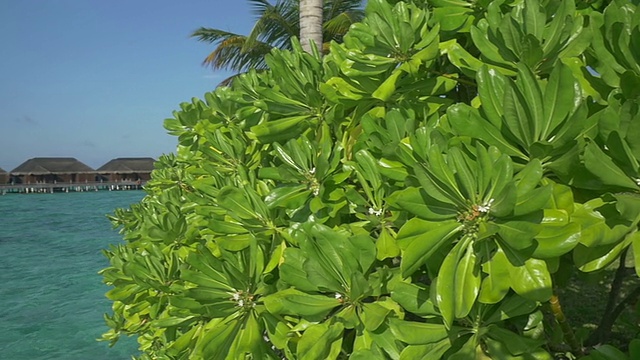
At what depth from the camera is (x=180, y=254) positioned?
1754 millimetres

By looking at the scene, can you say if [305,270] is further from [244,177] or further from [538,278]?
[244,177]

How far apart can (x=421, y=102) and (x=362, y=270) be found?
1.50 ft

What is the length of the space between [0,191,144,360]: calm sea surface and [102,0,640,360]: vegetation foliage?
25.4 feet

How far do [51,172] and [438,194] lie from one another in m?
55.1

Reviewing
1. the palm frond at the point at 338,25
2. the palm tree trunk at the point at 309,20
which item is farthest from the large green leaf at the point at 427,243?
the palm frond at the point at 338,25

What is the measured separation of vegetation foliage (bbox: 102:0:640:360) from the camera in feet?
2.62

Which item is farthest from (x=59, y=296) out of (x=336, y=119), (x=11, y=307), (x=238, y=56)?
(x=336, y=119)

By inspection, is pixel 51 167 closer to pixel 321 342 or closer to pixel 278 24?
pixel 278 24

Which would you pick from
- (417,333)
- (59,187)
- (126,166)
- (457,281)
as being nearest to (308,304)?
(417,333)

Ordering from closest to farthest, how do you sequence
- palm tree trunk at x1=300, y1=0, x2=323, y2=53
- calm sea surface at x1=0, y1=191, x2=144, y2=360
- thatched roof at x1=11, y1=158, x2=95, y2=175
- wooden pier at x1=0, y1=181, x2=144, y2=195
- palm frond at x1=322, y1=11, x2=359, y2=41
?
palm tree trunk at x1=300, y1=0, x2=323, y2=53 → calm sea surface at x1=0, y1=191, x2=144, y2=360 → palm frond at x1=322, y1=11, x2=359, y2=41 → wooden pier at x1=0, y1=181, x2=144, y2=195 → thatched roof at x1=11, y1=158, x2=95, y2=175

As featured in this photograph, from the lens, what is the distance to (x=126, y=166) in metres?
54.0

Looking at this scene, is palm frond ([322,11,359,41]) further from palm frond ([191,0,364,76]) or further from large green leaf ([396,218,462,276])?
large green leaf ([396,218,462,276])

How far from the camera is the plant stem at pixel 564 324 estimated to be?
0.94 meters

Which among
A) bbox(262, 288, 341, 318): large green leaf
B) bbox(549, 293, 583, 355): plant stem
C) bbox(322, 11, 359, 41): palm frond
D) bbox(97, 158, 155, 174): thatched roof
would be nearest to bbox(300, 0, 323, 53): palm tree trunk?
bbox(262, 288, 341, 318): large green leaf
